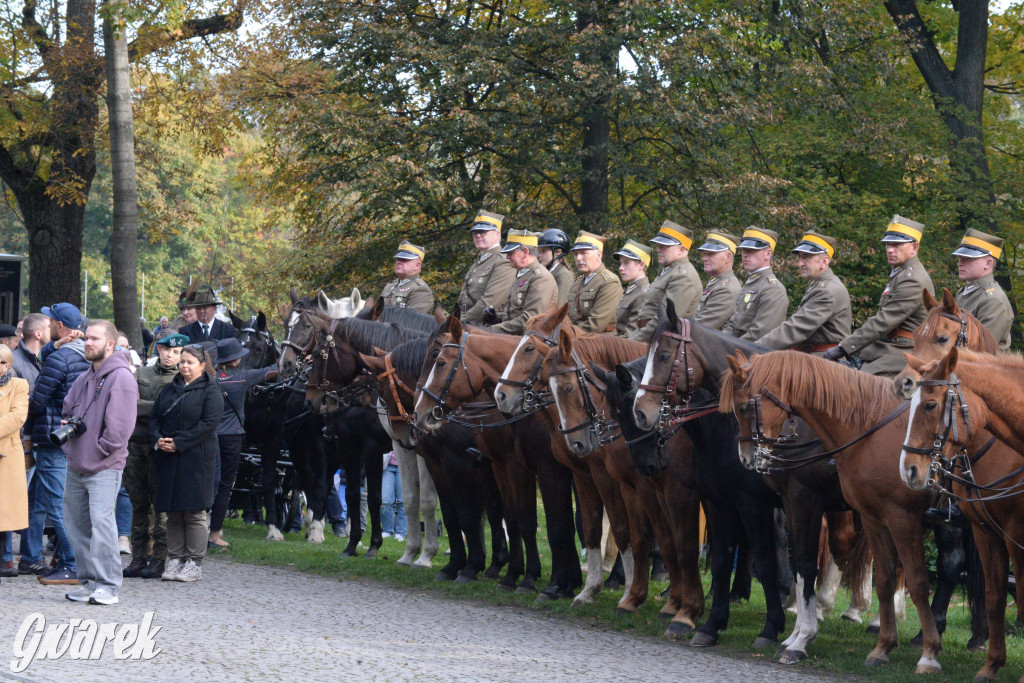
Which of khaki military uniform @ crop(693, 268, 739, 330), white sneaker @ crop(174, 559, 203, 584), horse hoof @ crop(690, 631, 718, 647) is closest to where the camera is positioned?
horse hoof @ crop(690, 631, 718, 647)

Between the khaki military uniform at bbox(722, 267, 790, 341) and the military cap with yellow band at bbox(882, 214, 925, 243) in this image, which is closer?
the military cap with yellow band at bbox(882, 214, 925, 243)

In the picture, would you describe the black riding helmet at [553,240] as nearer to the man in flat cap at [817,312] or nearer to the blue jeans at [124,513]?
the man in flat cap at [817,312]

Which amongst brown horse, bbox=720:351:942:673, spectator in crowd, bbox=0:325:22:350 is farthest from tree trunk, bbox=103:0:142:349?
brown horse, bbox=720:351:942:673

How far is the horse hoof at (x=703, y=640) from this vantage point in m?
8.67

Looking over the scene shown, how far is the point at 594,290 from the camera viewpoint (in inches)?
455

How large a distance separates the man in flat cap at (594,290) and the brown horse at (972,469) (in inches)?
180

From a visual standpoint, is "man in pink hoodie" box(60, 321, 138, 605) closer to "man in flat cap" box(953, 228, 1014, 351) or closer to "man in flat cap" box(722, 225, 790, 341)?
"man in flat cap" box(722, 225, 790, 341)

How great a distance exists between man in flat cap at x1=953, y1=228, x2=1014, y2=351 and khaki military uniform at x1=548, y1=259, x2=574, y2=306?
13.3 ft

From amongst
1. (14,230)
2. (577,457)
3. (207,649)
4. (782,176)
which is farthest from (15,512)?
(14,230)

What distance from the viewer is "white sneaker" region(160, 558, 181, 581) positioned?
11.3 metres

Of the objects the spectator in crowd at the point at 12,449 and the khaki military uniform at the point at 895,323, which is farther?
the spectator in crowd at the point at 12,449

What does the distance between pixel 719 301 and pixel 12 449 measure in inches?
246

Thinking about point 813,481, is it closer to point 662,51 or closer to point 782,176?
point 662,51

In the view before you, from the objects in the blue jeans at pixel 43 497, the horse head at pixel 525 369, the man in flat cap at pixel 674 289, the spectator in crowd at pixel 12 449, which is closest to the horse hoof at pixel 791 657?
the horse head at pixel 525 369
